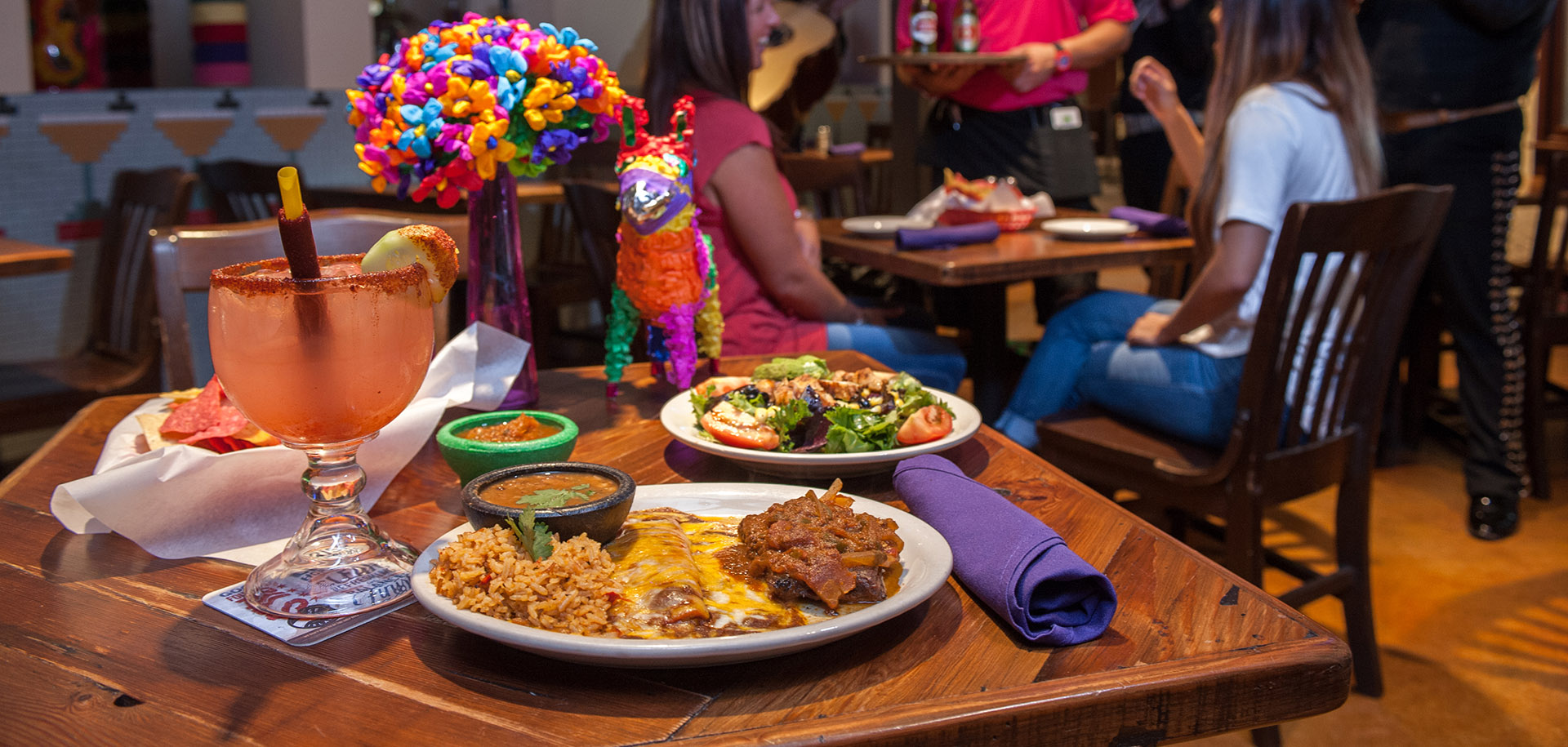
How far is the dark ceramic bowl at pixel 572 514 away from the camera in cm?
77

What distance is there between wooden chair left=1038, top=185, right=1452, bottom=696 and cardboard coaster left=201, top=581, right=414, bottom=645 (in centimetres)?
151

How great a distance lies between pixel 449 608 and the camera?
69 centimetres

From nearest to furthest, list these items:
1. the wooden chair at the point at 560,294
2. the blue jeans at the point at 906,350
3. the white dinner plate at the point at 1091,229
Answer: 1. the blue jeans at the point at 906,350
2. the white dinner plate at the point at 1091,229
3. the wooden chair at the point at 560,294

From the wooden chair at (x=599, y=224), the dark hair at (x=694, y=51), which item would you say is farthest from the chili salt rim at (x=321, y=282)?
the dark hair at (x=694, y=51)

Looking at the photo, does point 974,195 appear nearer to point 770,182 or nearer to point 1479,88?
point 770,182

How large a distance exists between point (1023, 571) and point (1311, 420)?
1582 millimetres

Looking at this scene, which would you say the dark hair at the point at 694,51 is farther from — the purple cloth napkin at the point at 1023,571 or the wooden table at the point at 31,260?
the purple cloth napkin at the point at 1023,571

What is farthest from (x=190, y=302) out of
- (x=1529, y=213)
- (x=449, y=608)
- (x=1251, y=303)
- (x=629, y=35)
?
(x=1529, y=213)

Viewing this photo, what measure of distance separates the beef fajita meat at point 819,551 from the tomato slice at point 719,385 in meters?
0.39

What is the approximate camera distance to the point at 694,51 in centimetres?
236

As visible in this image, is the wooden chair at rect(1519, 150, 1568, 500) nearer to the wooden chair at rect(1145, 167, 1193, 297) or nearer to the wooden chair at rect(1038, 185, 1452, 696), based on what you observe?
the wooden chair at rect(1145, 167, 1193, 297)

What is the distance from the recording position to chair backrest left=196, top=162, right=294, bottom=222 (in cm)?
346

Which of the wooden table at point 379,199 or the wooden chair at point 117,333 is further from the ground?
the wooden table at point 379,199

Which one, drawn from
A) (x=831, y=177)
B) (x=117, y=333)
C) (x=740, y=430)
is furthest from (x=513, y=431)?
(x=831, y=177)
